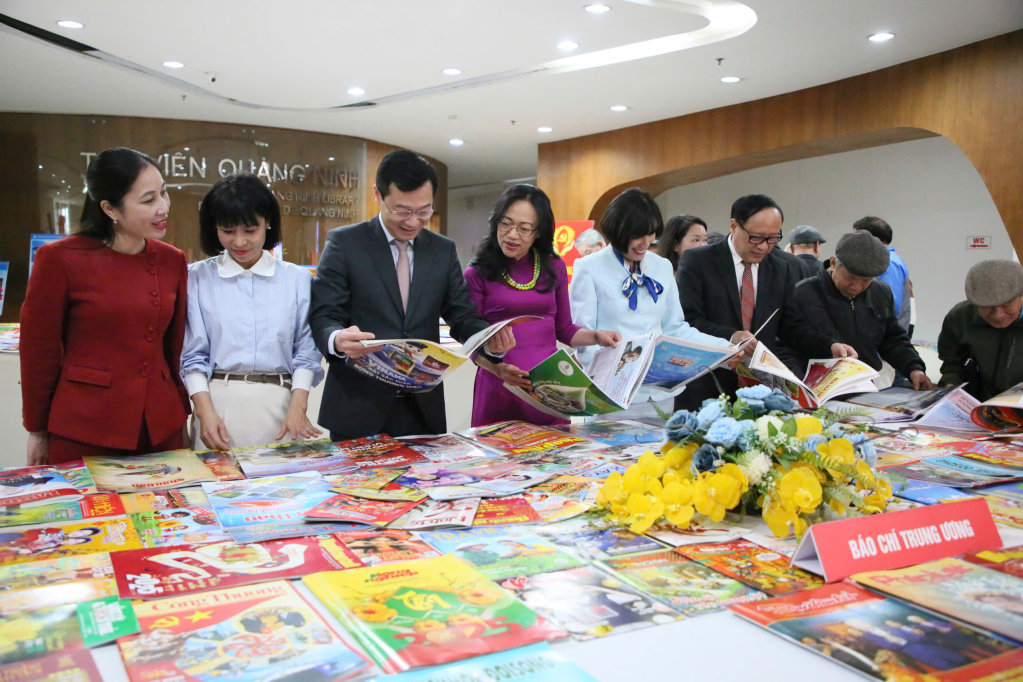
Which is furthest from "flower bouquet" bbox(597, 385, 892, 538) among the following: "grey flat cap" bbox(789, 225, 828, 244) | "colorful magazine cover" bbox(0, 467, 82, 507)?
"grey flat cap" bbox(789, 225, 828, 244)

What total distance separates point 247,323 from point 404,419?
21.2 inches

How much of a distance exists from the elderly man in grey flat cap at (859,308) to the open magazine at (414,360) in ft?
5.16

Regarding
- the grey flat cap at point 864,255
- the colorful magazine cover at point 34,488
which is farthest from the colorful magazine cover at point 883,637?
the grey flat cap at point 864,255

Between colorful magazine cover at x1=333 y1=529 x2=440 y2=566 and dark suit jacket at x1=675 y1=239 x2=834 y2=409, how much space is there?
1.91 metres

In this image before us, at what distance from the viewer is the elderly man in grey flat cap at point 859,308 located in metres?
3.00

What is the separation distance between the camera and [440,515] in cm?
153

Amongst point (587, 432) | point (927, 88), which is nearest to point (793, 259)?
point (587, 432)

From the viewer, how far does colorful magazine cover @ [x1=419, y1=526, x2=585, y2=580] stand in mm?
1256

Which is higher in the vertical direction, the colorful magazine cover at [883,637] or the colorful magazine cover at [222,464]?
the colorful magazine cover at [222,464]

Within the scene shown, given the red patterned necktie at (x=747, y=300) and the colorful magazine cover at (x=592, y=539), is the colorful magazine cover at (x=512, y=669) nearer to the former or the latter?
the colorful magazine cover at (x=592, y=539)

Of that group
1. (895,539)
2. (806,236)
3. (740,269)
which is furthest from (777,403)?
(806,236)

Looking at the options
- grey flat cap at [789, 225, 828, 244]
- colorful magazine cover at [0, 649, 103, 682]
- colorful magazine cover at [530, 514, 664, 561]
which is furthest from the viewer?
grey flat cap at [789, 225, 828, 244]

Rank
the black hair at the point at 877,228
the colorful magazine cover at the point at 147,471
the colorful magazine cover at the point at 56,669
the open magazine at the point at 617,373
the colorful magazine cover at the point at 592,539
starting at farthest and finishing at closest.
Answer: the black hair at the point at 877,228 < the open magazine at the point at 617,373 < the colorful magazine cover at the point at 147,471 < the colorful magazine cover at the point at 592,539 < the colorful magazine cover at the point at 56,669

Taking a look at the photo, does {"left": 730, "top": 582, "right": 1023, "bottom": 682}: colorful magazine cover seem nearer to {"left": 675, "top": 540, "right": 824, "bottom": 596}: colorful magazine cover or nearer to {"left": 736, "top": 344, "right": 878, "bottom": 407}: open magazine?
{"left": 675, "top": 540, "right": 824, "bottom": 596}: colorful magazine cover
